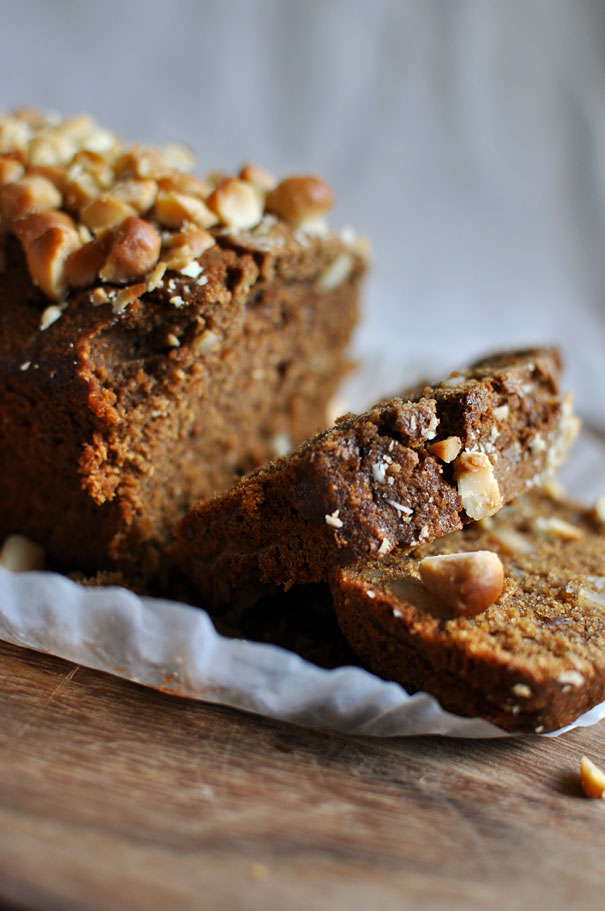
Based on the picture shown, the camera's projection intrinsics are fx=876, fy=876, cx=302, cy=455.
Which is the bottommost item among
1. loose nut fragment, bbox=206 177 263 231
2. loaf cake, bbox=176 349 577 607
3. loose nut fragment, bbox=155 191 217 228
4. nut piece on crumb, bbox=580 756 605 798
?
nut piece on crumb, bbox=580 756 605 798

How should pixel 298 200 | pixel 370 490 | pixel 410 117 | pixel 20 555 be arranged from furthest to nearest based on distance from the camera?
pixel 410 117 → pixel 298 200 → pixel 20 555 → pixel 370 490

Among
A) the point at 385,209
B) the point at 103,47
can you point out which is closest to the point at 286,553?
the point at 385,209

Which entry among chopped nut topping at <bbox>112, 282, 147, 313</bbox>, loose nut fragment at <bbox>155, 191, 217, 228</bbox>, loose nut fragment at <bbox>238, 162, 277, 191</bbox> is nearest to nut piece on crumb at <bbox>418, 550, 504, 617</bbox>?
chopped nut topping at <bbox>112, 282, 147, 313</bbox>

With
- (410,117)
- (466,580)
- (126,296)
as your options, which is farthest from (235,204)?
(410,117)

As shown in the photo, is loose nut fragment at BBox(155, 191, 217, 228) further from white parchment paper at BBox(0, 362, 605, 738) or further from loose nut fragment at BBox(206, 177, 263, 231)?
white parchment paper at BBox(0, 362, 605, 738)

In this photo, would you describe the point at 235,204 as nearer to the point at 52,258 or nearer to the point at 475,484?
the point at 52,258

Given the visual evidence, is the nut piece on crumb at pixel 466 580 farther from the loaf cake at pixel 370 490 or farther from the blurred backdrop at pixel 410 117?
the blurred backdrop at pixel 410 117
